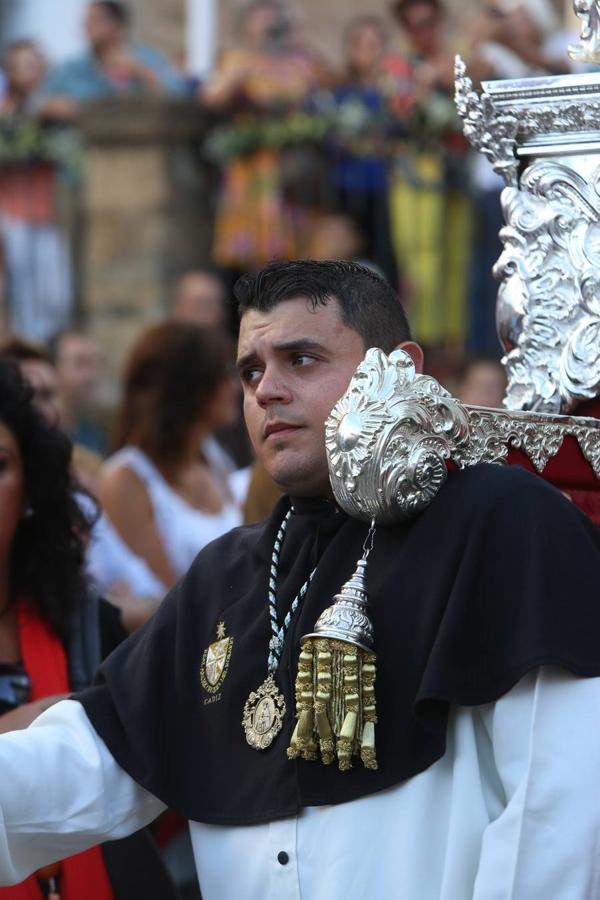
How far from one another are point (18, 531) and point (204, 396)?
6.36 ft

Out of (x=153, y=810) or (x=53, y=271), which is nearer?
(x=153, y=810)

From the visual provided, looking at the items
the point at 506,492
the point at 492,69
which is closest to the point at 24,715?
the point at 506,492

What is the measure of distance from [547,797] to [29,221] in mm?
8332

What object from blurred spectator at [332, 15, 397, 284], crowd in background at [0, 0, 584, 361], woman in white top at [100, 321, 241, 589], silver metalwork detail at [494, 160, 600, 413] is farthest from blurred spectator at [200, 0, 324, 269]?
silver metalwork detail at [494, 160, 600, 413]

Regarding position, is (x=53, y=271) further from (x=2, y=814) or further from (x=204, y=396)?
(x=2, y=814)

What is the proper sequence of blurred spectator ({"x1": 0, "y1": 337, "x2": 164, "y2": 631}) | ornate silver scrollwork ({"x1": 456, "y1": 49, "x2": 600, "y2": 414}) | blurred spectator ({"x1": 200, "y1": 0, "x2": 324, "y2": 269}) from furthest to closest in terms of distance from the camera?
blurred spectator ({"x1": 200, "y1": 0, "x2": 324, "y2": 269}) → blurred spectator ({"x1": 0, "y1": 337, "x2": 164, "y2": 631}) → ornate silver scrollwork ({"x1": 456, "y1": 49, "x2": 600, "y2": 414})

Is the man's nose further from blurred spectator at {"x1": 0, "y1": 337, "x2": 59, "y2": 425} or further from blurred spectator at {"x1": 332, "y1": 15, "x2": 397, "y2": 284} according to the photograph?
blurred spectator at {"x1": 332, "y1": 15, "x2": 397, "y2": 284}

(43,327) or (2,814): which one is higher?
(43,327)

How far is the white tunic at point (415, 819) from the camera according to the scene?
8.88 ft

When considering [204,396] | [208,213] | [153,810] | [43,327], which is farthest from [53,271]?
[153,810]

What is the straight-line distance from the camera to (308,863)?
2.99m

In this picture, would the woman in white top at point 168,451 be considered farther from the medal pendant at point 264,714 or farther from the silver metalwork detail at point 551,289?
the medal pendant at point 264,714

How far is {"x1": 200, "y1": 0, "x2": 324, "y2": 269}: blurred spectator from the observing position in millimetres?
9391

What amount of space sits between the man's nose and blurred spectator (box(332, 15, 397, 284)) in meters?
6.32
